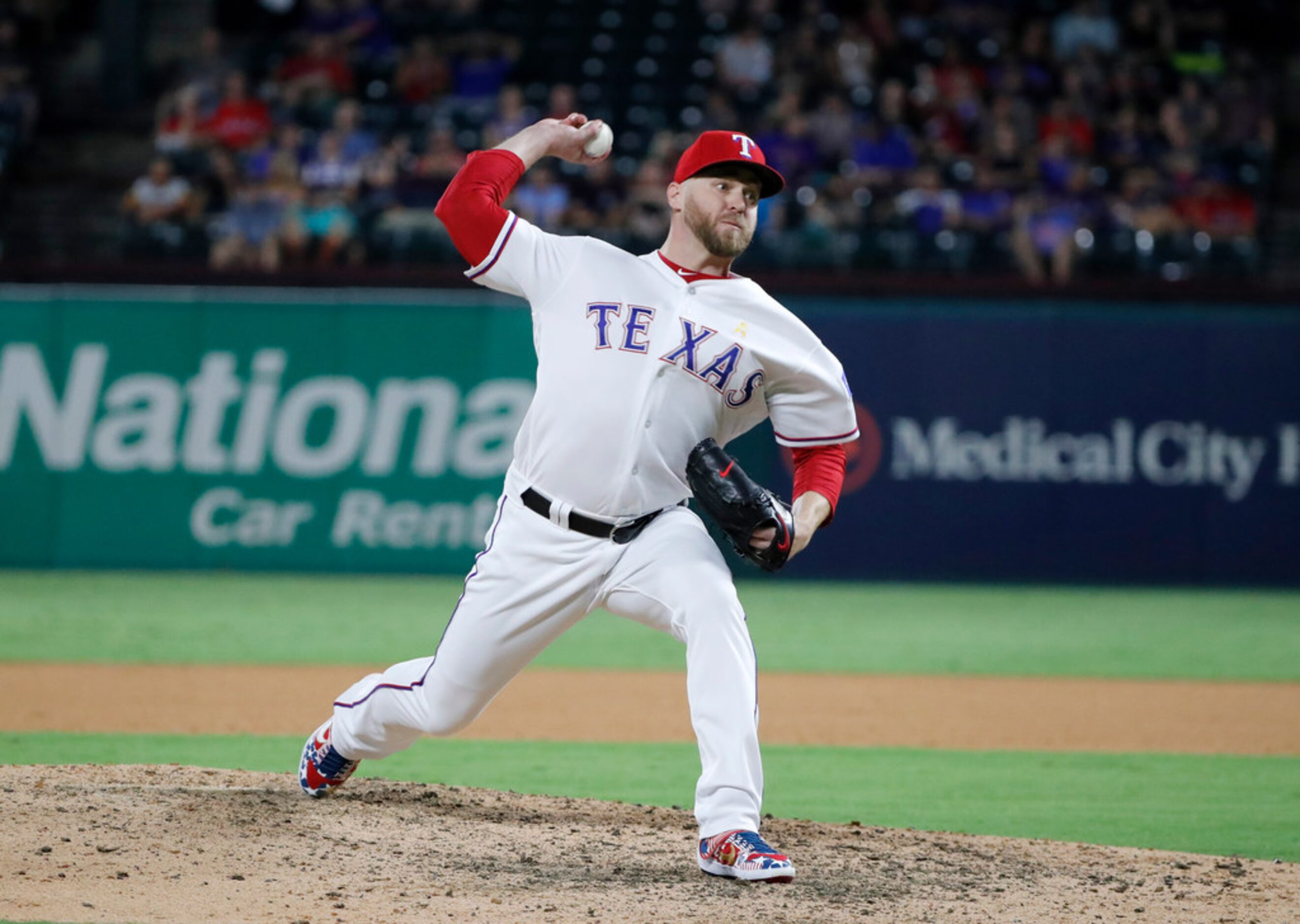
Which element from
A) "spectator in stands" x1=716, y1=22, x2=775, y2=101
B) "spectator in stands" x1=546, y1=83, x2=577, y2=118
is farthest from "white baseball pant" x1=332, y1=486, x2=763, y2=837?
"spectator in stands" x1=716, y1=22, x2=775, y2=101

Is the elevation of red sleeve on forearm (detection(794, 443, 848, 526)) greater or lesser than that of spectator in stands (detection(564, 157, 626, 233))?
lesser

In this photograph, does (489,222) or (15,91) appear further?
(15,91)

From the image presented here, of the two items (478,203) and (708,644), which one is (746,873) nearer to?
(708,644)

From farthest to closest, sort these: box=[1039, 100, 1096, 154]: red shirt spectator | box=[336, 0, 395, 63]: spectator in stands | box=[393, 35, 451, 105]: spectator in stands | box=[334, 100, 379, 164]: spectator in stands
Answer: box=[336, 0, 395, 63]: spectator in stands → box=[393, 35, 451, 105]: spectator in stands → box=[1039, 100, 1096, 154]: red shirt spectator → box=[334, 100, 379, 164]: spectator in stands

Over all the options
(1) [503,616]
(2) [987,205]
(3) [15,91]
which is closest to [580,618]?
(1) [503,616]

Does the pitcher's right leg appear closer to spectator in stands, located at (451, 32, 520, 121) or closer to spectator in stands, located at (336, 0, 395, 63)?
spectator in stands, located at (451, 32, 520, 121)

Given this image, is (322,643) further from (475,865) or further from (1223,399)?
(1223,399)

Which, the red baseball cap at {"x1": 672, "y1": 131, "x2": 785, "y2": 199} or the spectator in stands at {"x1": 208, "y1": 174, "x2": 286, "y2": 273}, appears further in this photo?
the spectator in stands at {"x1": 208, "y1": 174, "x2": 286, "y2": 273}
